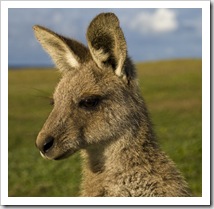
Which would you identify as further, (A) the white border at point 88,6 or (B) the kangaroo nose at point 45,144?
(A) the white border at point 88,6

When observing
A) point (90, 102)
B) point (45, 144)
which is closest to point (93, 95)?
point (90, 102)

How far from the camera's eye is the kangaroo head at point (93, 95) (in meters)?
4.47

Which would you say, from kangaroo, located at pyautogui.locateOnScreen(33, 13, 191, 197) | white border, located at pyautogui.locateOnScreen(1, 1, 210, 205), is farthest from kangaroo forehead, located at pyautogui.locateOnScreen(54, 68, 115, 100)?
white border, located at pyautogui.locateOnScreen(1, 1, 210, 205)

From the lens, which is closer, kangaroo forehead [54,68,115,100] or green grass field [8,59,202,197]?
kangaroo forehead [54,68,115,100]

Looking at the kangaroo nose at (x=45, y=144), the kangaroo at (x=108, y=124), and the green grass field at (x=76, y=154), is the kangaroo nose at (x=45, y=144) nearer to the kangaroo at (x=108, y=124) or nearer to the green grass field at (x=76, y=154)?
the kangaroo at (x=108, y=124)

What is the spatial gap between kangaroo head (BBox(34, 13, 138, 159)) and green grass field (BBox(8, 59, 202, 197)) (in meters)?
0.27

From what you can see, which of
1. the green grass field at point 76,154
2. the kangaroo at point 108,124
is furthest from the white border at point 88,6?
the kangaroo at point 108,124

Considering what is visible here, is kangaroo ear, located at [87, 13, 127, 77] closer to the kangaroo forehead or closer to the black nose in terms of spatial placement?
the kangaroo forehead

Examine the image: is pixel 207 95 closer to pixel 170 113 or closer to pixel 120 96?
pixel 120 96

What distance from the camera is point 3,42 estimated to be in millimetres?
6082

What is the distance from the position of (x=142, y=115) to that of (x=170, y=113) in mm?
11073

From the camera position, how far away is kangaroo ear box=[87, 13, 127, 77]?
175 inches

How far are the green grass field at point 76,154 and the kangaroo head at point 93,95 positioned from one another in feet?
0.88

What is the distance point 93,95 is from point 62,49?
456mm
